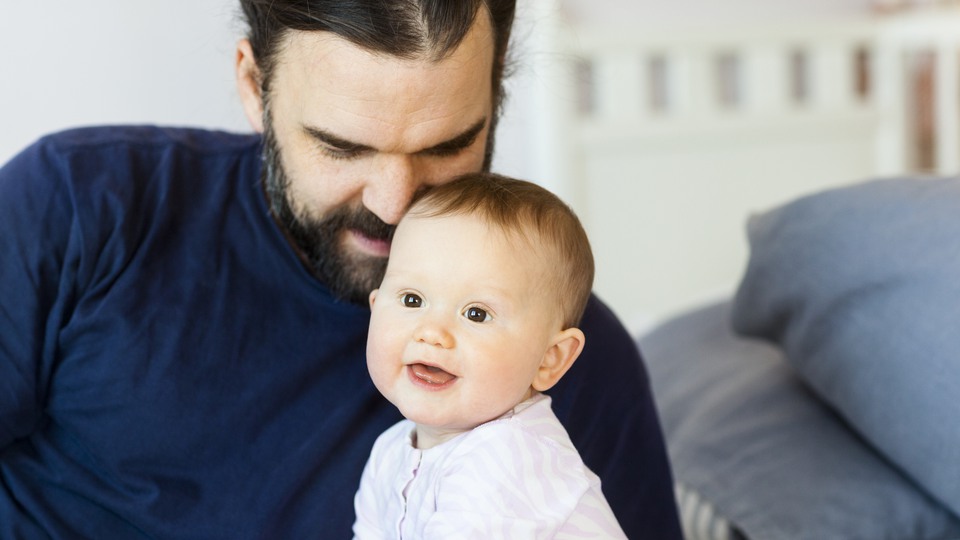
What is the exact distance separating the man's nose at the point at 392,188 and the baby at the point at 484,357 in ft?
0.34

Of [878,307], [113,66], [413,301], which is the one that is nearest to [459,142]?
[413,301]

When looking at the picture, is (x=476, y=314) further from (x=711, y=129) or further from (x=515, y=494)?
(x=711, y=129)

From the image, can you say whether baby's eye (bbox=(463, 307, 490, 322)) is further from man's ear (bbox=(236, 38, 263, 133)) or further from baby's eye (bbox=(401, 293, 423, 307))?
man's ear (bbox=(236, 38, 263, 133))

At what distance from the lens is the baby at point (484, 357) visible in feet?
3.19

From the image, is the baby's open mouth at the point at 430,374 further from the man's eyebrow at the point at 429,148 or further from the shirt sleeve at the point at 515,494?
the man's eyebrow at the point at 429,148

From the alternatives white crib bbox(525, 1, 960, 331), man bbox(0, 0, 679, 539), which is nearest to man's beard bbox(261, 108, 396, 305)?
man bbox(0, 0, 679, 539)

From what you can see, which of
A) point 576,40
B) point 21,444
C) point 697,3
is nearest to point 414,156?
point 21,444

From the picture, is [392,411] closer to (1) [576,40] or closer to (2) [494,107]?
(2) [494,107]

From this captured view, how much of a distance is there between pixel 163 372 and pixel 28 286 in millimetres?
169

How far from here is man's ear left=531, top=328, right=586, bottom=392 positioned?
1.06 meters

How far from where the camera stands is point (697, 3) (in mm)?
2822

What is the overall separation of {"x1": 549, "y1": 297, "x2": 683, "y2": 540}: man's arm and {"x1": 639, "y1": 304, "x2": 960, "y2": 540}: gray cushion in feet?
0.63

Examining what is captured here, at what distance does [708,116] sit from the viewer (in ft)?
9.18

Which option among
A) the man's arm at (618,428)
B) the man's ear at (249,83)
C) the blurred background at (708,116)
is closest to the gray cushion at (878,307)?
the man's arm at (618,428)
